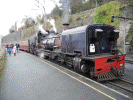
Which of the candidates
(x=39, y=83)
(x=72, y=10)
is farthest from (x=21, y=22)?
(x=39, y=83)

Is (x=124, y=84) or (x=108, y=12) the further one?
(x=108, y=12)

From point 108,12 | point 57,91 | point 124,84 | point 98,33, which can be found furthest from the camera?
point 108,12

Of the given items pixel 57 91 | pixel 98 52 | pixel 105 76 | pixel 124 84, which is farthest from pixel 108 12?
pixel 57 91

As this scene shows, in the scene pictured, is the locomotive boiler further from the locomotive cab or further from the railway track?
the railway track

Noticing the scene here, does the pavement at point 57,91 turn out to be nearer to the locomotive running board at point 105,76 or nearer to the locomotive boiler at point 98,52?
the locomotive running board at point 105,76

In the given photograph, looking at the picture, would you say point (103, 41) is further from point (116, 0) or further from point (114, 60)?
A: point (116, 0)

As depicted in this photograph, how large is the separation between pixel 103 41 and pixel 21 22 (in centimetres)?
5993

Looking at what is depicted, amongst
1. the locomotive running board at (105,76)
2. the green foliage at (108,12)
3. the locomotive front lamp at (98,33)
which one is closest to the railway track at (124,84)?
the locomotive running board at (105,76)

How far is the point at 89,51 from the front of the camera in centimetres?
695

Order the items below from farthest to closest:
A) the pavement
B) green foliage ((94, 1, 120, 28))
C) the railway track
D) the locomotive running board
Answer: green foliage ((94, 1, 120, 28))
the locomotive running board
the railway track
the pavement

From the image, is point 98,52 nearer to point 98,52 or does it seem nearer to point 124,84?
point 98,52

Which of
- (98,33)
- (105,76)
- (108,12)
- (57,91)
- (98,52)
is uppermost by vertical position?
(108,12)

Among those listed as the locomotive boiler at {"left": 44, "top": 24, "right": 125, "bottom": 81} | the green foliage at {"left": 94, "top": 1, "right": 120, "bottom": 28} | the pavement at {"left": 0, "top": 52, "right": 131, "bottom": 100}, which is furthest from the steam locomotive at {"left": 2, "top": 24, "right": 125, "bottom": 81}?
the green foliage at {"left": 94, "top": 1, "right": 120, "bottom": 28}

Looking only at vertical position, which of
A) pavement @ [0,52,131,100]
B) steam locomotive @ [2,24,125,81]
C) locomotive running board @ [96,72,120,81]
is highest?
steam locomotive @ [2,24,125,81]
